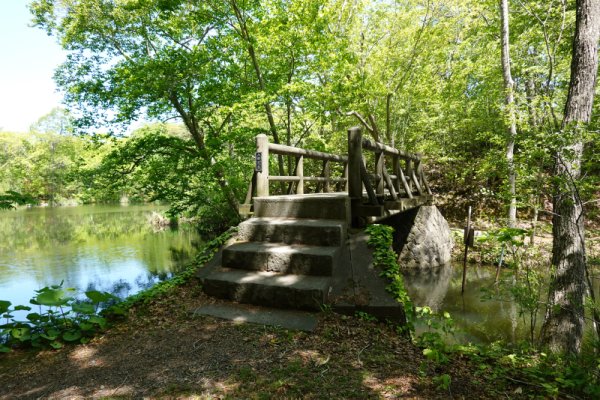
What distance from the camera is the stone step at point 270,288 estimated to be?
11.2ft

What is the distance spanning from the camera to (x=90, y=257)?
14.4 m

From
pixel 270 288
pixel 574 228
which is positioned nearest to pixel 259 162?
pixel 270 288

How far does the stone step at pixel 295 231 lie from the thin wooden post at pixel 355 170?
354 mm

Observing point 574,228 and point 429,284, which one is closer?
point 574,228

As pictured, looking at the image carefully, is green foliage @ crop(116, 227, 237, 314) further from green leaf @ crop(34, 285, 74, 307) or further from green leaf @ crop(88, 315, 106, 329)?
green leaf @ crop(34, 285, 74, 307)

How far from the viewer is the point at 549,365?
2.56m

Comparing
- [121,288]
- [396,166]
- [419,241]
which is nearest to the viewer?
[396,166]

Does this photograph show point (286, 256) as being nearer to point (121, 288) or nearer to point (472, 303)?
point (472, 303)

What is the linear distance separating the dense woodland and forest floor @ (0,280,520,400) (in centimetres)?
451

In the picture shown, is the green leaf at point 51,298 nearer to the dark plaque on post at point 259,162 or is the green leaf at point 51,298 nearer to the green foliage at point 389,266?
the dark plaque on post at point 259,162

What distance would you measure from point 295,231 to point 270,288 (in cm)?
100

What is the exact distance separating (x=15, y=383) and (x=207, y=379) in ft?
4.79

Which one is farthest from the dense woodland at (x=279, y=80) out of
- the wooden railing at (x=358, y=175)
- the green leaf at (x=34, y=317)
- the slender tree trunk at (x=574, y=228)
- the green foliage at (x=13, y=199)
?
the green leaf at (x=34, y=317)

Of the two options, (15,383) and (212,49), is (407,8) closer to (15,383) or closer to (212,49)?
(212,49)
